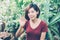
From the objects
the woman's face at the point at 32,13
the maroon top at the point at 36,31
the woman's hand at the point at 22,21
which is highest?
the woman's face at the point at 32,13

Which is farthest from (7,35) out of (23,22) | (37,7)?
(37,7)

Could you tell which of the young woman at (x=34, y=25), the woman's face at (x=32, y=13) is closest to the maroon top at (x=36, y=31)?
the young woman at (x=34, y=25)

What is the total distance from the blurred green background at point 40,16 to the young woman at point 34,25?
5 cm

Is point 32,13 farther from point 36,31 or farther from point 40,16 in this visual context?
point 36,31

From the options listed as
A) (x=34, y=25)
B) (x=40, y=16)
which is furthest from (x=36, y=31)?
(x=40, y=16)

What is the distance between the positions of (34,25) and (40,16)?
13 cm

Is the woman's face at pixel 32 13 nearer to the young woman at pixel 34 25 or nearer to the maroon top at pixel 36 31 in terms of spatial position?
the young woman at pixel 34 25

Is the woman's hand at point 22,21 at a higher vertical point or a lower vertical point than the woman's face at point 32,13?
lower

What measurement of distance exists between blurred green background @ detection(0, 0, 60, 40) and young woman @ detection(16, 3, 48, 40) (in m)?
0.05

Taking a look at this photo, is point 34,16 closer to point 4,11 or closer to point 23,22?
point 23,22

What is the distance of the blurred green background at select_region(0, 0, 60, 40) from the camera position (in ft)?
9.41

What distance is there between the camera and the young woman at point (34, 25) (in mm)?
2857

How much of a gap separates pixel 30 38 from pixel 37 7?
0.38 meters

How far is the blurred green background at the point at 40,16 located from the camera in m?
2.87
